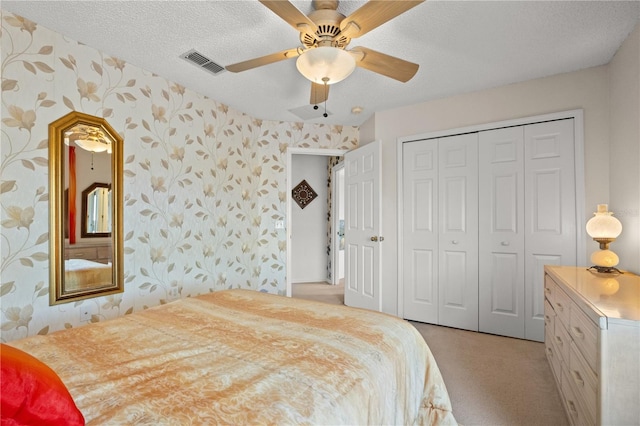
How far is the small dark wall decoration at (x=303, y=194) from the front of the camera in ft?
18.4

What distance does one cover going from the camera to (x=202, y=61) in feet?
8.09

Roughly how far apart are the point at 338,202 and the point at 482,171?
2.85 m

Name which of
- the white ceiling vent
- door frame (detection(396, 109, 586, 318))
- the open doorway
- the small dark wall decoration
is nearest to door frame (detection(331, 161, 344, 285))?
the open doorway

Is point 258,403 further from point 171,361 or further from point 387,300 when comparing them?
point 387,300

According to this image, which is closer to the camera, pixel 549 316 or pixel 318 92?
pixel 549 316

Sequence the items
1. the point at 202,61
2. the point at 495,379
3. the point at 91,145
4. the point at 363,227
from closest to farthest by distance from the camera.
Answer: the point at 495,379 < the point at 91,145 < the point at 202,61 < the point at 363,227

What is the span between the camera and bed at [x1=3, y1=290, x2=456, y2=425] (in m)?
0.80

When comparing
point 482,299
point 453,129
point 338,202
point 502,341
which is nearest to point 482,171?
point 453,129

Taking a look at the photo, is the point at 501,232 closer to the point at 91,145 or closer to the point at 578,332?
the point at 578,332

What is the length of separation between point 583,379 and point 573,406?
0.28m

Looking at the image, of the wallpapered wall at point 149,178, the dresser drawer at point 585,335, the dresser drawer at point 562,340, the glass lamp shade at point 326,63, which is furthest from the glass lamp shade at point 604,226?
the wallpapered wall at point 149,178

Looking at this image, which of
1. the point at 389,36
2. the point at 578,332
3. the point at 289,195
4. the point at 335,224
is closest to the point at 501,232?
the point at 578,332

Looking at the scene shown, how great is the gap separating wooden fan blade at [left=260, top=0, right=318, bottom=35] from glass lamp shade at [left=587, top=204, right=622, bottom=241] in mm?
2224

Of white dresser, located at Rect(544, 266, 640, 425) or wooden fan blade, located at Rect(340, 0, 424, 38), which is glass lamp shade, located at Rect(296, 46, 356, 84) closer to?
wooden fan blade, located at Rect(340, 0, 424, 38)
